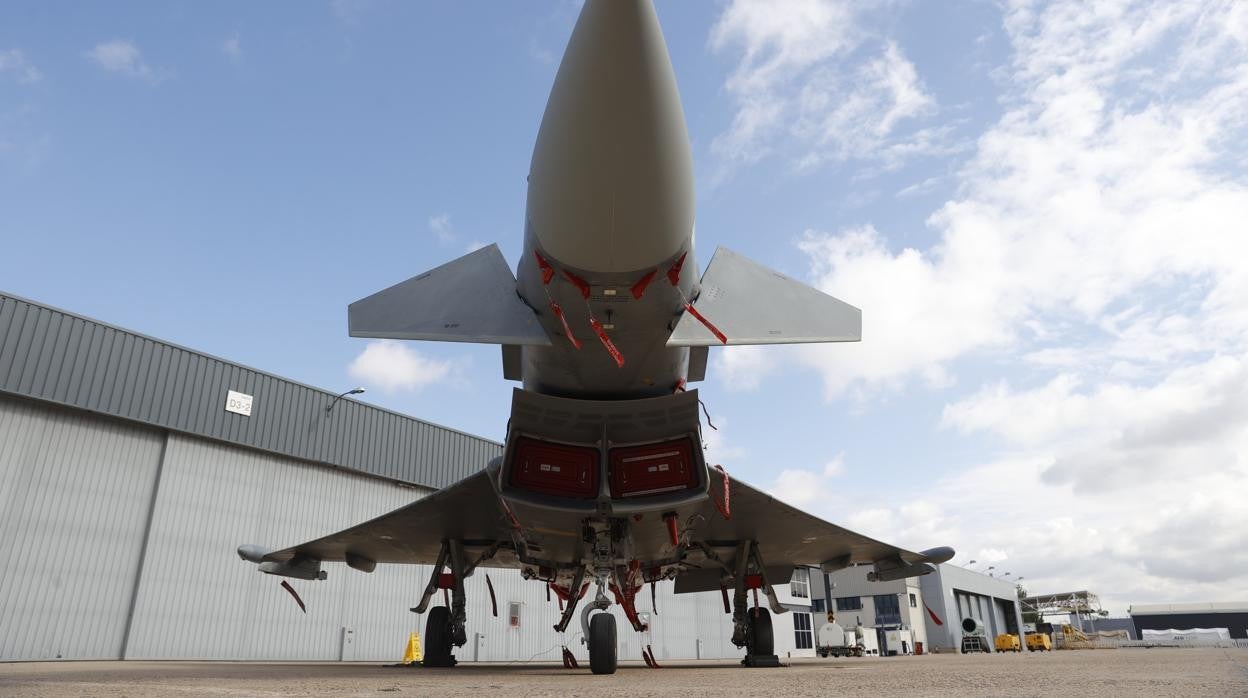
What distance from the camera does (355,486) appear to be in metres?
19.0

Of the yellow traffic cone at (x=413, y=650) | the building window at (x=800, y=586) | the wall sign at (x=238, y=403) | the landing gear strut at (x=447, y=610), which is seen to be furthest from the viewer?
the building window at (x=800, y=586)

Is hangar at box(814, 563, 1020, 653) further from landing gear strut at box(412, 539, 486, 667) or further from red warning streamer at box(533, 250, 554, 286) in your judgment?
red warning streamer at box(533, 250, 554, 286)

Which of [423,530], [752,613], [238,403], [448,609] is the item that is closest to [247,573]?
[238,403]

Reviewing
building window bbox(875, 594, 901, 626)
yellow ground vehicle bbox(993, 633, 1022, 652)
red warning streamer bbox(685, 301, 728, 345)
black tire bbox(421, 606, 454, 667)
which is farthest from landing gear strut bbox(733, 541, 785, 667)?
building window bbox(875, 594, 901, 626)

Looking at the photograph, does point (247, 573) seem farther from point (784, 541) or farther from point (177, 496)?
point (784, 541)

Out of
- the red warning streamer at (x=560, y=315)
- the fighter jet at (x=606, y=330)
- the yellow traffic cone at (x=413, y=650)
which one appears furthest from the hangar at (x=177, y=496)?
the red warning streamer at (x=560, y=315)

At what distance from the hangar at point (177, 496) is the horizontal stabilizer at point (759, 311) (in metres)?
14.8

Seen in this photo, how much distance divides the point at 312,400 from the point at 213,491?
319 centimetres

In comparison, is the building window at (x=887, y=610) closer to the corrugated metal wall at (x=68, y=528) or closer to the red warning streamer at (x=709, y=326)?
the corrugated metal wall at (x=68, y=528)

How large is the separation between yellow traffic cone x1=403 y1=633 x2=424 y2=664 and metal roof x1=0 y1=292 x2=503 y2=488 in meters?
4.25

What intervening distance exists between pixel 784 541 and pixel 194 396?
13831 mm

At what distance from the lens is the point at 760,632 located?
28.0 feet

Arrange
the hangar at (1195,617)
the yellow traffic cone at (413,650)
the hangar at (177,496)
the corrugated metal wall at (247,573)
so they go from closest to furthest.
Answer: the hangar at (177,496) < the corrugated metal wall at (247,573) < the yellow traffic cone at (413,650) < the hangar at (1195,617)

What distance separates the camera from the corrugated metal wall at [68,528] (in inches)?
515
